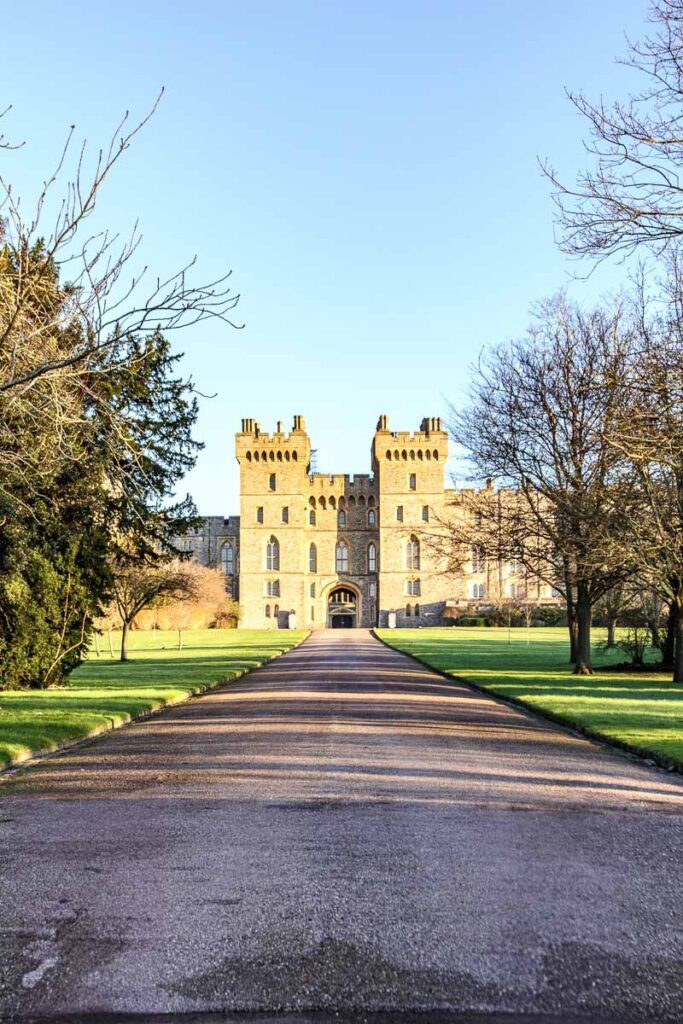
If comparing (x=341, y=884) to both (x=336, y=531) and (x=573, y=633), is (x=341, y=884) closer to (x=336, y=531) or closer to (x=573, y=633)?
(x=573, y=633)

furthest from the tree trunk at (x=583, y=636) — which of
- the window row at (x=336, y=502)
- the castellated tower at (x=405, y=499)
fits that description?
the window row at (x=336, y=502)

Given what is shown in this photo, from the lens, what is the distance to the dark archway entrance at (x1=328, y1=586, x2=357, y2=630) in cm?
8350

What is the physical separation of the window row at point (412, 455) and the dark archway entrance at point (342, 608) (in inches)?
533

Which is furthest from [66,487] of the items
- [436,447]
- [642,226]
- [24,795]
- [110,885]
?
[436,447]

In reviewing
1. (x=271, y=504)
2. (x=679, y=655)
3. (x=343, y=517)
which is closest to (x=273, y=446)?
(x=271, y=504)

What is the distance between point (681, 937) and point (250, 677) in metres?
18.9

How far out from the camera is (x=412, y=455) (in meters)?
80.9

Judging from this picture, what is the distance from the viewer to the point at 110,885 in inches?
194

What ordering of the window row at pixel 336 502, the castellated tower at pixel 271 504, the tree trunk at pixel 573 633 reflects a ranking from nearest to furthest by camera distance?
the tree trunk at pixel 573 633 → the castellated tower at pixel 271 504 → the window row at pixel 336 502

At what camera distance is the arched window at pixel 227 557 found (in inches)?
3866

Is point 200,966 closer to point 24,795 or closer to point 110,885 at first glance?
point 110,885

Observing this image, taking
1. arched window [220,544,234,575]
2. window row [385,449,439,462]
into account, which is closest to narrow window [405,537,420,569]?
window row [385,449,439,462]

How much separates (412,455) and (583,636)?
187 feet

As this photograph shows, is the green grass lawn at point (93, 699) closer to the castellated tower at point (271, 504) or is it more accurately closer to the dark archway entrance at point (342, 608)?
the castellated tower at point (271, 504)
